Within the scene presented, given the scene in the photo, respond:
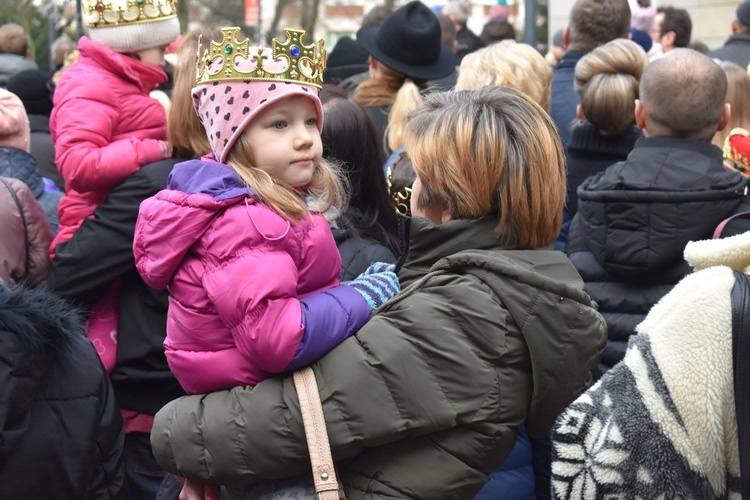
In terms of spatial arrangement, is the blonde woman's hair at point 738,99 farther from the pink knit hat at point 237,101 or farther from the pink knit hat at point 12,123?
the pink knit hat at point 12,123

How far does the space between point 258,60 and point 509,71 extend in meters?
2.60

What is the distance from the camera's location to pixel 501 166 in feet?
8.21

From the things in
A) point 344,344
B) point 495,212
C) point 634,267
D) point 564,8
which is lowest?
point 564,8

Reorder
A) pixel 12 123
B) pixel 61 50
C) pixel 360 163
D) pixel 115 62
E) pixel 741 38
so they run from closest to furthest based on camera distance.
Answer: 1. pixel 360 163
2. pixel 115 62
3. pixel 12 123
4. pixel 741 38
5. pixel 61 50

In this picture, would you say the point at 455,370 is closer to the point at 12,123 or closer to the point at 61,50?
the point at 12,123

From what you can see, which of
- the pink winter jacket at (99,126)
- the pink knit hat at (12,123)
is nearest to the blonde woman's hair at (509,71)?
the pink winter jacket at (99,126)

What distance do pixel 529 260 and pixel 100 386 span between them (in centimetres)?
150

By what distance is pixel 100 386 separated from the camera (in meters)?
3.14

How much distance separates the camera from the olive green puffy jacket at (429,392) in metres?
2.30

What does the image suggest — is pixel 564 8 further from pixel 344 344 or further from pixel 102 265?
pixel 344 344

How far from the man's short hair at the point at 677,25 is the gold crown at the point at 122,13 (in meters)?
5.69

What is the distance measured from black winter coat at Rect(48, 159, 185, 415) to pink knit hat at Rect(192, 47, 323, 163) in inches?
49.8

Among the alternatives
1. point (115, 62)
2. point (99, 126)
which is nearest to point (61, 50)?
point (115, 62)

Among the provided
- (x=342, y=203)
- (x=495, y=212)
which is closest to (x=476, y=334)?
(x=495, y=212)
